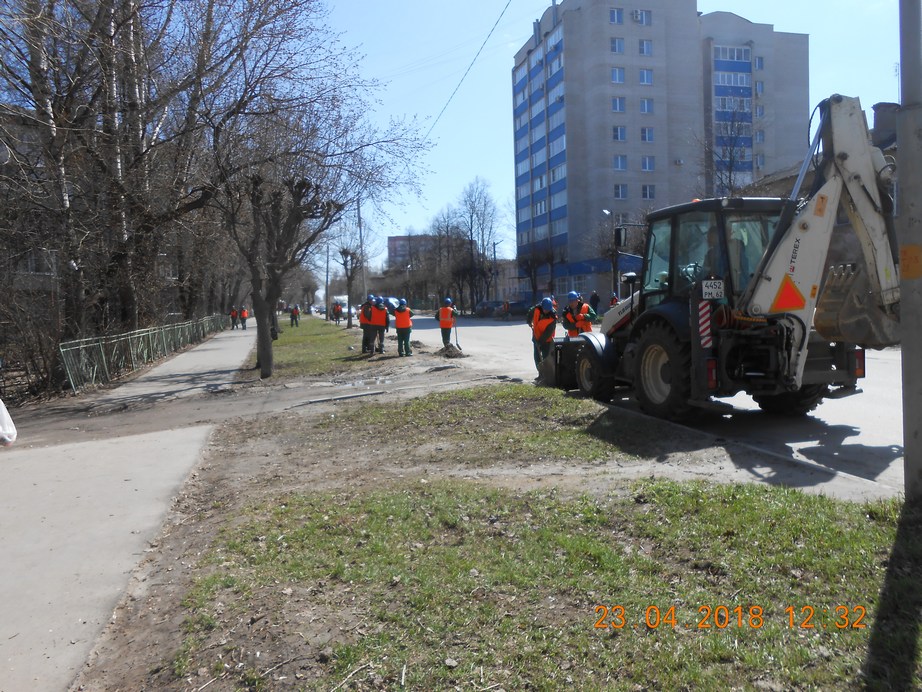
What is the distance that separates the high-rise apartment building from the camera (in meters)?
62.5

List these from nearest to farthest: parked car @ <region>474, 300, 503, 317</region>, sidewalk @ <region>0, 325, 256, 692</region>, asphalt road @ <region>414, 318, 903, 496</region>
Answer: sidewalk @ <region>0, 325, 256, 692</region> < asphalt road @ <region>414, 318, 903, 496</region> < parked car @ <region>474, 300, 503, 317</region>

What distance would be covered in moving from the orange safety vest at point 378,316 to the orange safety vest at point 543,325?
30.7 ft

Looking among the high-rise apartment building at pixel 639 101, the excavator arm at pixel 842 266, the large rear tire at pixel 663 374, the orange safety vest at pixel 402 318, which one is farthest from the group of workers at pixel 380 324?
the high-rise apartment building at pixel 639 101

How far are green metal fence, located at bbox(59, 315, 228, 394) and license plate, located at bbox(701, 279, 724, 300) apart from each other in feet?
44.8

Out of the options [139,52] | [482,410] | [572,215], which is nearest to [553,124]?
[572,215]

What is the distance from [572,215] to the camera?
65938mm

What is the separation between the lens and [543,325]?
14.3 metres

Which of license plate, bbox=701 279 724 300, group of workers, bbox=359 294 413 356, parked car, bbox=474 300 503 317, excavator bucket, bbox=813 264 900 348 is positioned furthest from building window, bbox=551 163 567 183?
excavator bucket, bbox=813 264 900 348

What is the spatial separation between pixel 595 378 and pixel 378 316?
13.1 meters

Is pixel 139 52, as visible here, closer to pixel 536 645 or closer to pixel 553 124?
pixel 536 645

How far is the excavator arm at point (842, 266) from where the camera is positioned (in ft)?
23.2

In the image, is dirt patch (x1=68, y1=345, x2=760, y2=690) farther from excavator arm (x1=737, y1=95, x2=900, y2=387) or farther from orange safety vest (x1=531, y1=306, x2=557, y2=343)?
orange safety vest (x1=531, y1=306, x2=557, y2=343)

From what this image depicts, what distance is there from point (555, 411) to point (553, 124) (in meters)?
63.1

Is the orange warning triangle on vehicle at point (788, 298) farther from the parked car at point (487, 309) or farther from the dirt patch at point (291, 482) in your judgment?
the parked car at point (487, 309)
